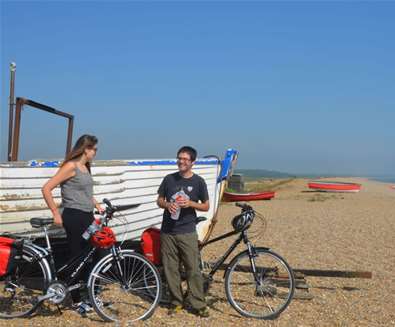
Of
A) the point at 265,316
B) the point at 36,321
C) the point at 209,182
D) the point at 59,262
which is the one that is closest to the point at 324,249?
the point at 209,182

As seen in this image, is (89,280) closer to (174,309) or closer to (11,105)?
(174,309)

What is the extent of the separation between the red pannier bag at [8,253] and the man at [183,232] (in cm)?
151

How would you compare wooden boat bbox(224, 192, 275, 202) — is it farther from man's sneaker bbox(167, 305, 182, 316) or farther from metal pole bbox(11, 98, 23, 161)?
man's sneaker bbox(167, 305, 182, 316)

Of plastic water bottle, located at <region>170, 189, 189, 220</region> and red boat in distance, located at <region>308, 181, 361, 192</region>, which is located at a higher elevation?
plastic water bottle, located at <region>170, 189, 189, 220</region>

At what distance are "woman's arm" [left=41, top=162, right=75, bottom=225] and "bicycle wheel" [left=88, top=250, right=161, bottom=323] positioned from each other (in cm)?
69

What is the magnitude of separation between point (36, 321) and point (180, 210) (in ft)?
6.13

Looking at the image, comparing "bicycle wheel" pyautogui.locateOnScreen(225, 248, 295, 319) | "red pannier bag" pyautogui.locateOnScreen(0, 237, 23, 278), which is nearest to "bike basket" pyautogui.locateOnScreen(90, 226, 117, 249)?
"red pannier bag" pyautogui.locateOnScreen(0, 237, 23, 278)

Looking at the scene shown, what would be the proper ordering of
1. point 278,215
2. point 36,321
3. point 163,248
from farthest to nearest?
point 278,215
point 163,248
point 36,321

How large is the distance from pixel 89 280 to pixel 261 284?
1.86m

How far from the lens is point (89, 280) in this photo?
4691 millimetres

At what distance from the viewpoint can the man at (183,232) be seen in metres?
4.95

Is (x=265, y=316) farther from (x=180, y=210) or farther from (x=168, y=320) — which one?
(x=180, y=210)

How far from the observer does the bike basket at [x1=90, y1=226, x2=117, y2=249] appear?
478 cm

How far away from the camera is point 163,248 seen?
199 inches
